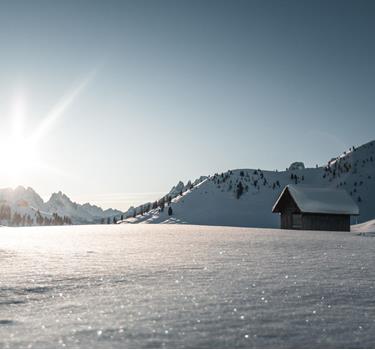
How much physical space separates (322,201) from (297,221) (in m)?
4.10

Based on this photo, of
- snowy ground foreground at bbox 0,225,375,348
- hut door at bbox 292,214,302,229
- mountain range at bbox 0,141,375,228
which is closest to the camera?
snowy ground foreground at bbox 0,225,375,348

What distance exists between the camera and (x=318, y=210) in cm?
4812

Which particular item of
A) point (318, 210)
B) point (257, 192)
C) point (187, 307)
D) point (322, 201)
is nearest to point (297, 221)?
point (318, 210)

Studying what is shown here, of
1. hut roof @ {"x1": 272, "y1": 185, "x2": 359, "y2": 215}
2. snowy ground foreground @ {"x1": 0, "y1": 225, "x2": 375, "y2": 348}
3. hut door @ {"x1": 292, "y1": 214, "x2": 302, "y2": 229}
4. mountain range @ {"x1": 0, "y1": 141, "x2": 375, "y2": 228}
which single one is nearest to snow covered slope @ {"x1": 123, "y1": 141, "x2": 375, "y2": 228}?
mountain range @ {"x1": 0, "y1": 141, "x2": 375, "y2": 228}

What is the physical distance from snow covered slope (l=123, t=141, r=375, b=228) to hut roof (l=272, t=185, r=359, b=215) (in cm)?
2664

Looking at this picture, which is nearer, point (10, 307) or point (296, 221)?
point (10, 307)

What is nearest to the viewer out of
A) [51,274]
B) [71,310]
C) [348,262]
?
[71,310]

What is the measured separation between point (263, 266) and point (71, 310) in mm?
5580

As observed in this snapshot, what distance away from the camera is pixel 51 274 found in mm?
8344

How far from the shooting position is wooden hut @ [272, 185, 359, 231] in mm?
48531

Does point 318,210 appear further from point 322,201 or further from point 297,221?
point 297,221

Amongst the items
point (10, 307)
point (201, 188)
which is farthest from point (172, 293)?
point (201, 188)

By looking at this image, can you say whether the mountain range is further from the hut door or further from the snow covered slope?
the hut door

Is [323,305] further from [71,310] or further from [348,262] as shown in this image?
[348,262]
